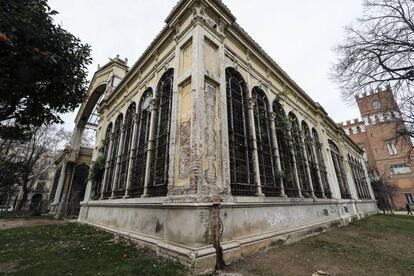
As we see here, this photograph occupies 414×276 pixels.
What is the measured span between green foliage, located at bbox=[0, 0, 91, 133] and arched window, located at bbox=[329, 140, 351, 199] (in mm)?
17898

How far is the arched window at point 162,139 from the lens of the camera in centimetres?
690

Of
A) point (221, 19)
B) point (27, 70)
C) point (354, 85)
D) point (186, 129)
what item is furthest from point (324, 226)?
point (27, 70)

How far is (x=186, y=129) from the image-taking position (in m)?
5.86

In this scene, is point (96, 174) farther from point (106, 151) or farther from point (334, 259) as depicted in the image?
point (334, 259)

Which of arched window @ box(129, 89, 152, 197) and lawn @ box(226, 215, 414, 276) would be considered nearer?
lawn @ box(226, 215, 414, 276)

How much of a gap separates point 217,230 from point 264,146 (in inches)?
189

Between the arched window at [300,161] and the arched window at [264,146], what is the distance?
2429 mm

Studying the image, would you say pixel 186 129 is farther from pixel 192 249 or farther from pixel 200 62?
pixel 192 249

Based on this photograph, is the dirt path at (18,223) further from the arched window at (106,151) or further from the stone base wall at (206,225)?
the stone base wall at (206,225)

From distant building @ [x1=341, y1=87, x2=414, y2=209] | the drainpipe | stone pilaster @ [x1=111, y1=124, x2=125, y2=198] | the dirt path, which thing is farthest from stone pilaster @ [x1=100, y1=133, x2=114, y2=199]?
distant building @ [x1=341, y1=87, x2=414, y2=209]

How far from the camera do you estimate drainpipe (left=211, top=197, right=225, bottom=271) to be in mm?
4383

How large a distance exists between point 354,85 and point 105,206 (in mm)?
13632

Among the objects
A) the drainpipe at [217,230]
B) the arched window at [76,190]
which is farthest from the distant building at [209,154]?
the arched window at [76,190]

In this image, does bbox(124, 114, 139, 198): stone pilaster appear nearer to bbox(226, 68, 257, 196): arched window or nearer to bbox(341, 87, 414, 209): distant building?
bbox(226, 68, 257, 196): arched window
